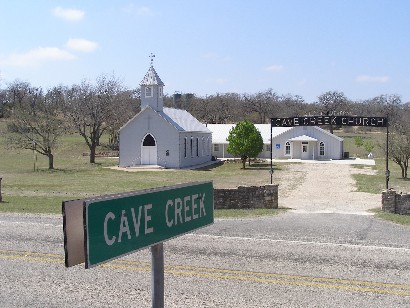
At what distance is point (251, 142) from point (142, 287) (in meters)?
45.1

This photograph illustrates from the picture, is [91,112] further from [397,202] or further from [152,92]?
[397,202]

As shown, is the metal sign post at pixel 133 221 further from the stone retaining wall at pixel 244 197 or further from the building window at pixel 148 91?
the building window at pixel 148 91

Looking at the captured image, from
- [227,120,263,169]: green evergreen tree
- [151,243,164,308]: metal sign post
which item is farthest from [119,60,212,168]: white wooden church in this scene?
[151,243,164,308]: metal sign post

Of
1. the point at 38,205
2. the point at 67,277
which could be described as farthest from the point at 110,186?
the point at 67,277

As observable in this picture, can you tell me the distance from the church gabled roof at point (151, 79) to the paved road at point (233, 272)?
3800cm

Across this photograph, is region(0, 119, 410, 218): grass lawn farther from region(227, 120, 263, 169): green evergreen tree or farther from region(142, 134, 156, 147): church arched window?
region(142, 134, 156, 147): church arched window

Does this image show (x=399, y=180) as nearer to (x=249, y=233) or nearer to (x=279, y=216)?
(x=279, y=216)

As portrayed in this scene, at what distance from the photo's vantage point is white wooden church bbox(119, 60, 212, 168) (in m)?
50.6

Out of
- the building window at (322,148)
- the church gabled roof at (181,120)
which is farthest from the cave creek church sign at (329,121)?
the building window at (322,148)

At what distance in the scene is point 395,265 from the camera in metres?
10.3

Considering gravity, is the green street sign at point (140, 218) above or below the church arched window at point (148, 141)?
below

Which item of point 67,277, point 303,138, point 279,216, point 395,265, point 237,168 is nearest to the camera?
point 67,277

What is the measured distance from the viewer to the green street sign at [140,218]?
2.72 meters

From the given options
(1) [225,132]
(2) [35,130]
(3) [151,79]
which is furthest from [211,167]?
(2) [35,130]
